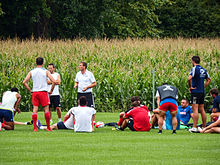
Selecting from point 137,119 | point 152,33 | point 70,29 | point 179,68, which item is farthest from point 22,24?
point 137,119

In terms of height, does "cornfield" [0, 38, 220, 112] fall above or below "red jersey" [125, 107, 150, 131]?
above

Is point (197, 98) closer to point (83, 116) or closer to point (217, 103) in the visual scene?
point (217, 103)

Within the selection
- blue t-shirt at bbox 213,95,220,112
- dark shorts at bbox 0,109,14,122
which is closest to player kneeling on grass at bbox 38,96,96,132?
dark shorts at bbox 0,109,14,122

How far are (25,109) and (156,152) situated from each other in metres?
14.9

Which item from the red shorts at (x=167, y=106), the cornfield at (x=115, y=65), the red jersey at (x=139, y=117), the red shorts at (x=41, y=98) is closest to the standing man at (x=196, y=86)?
the red shorts at (x=167, y=106)

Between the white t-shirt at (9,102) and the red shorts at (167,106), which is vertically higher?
the white t-shirt at (9,102)

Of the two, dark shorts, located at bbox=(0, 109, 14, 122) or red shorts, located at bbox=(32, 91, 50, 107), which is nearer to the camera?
red shorts, located at bbox=(32, 91, 50, 107)

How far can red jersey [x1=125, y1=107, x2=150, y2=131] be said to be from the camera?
14531 mm

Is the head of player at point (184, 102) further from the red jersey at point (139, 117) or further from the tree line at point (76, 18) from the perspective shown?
the tree line at point (76, 18)

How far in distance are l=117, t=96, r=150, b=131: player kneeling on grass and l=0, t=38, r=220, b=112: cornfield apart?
8.87 metres

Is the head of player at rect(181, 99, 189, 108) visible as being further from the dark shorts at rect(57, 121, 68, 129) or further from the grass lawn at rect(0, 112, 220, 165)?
A: the dark shorts at rect(57, 121, 68, 129)

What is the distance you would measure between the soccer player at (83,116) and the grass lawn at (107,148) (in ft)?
1.48

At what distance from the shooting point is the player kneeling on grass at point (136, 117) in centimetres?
1454

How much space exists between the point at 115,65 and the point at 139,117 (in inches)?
548
